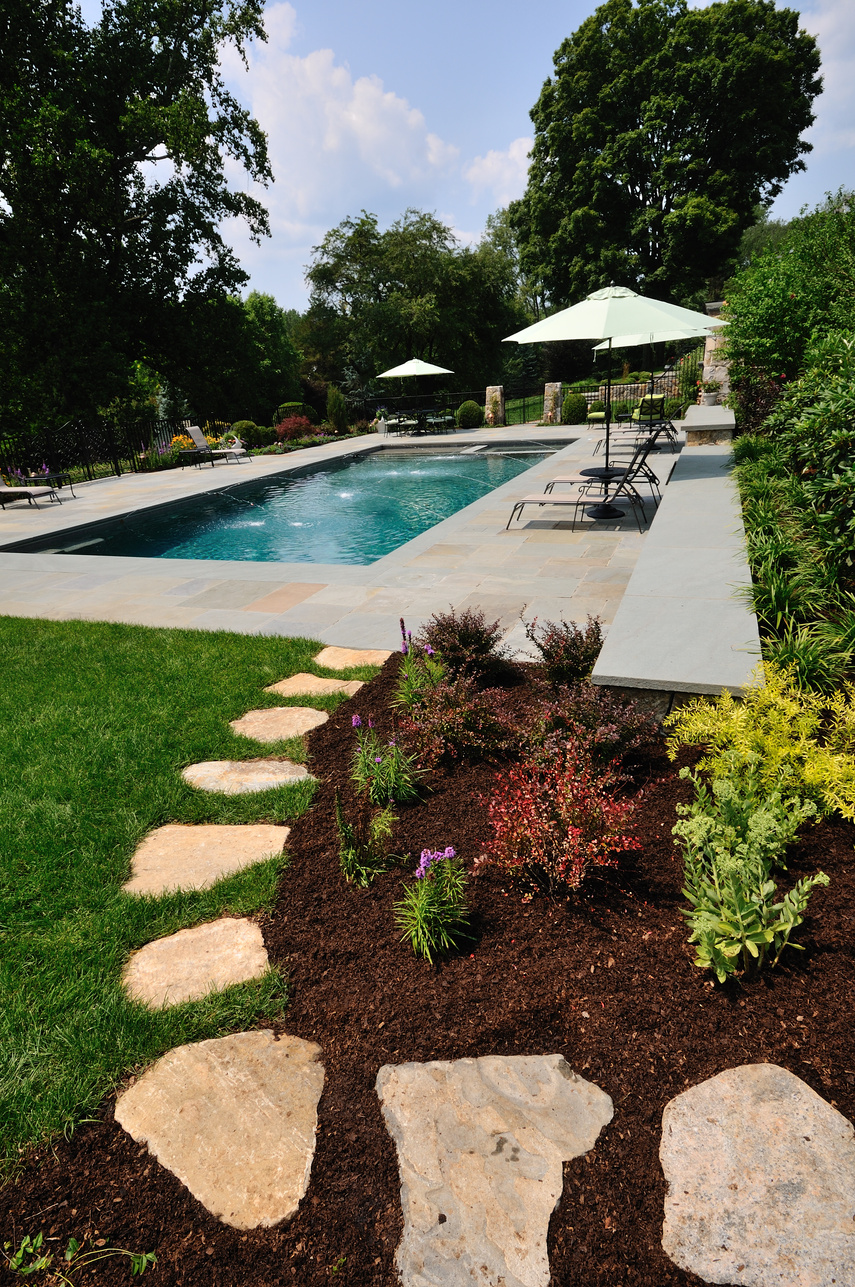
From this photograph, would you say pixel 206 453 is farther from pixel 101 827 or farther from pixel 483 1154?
pixel 483 1154

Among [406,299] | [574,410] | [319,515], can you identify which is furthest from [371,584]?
[406,299]

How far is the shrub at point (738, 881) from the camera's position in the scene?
6.18 ft

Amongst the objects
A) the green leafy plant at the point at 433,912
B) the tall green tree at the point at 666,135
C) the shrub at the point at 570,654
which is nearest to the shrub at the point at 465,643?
the shrub at the point at 570,654

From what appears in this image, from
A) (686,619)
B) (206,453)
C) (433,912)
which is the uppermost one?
(206,453)

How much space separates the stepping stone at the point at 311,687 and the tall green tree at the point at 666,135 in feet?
95.7

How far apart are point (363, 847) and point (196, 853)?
0.81m

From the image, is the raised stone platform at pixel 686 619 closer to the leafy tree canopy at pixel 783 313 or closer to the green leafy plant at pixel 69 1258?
the green leafy plant at pixel 69 1258

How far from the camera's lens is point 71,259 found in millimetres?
19625

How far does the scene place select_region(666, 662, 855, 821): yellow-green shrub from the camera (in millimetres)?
2307

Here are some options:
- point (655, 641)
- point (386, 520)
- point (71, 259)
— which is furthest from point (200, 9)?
point (655, 641)

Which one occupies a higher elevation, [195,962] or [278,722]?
[278,722]

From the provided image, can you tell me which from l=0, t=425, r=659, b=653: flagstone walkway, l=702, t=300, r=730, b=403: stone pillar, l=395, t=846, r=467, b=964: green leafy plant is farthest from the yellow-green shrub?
l=702, t=300, r=730, b=403: stone pillar

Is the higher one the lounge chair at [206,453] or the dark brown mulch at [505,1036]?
the lounge chair at [206,453]

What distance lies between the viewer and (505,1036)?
6.27ft
